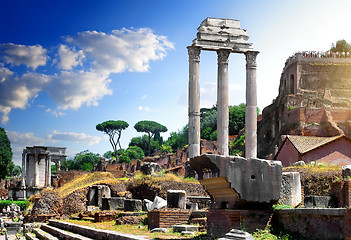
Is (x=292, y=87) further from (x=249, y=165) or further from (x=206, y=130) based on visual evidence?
(x=249, y=165)

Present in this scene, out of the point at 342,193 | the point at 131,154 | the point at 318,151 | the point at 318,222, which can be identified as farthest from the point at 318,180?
the point at 131,154

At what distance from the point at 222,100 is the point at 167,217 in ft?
57.2

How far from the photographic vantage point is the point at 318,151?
23.8 metres

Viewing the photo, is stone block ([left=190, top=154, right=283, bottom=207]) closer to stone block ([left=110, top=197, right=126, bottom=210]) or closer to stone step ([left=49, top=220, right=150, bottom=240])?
stone step ([left=49, top=220, right=150, bottom=240])

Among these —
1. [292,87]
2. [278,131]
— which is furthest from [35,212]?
[292,87]

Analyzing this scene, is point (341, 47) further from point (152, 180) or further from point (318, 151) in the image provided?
point (152, 180)

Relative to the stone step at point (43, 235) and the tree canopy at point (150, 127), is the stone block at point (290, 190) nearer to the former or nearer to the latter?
the stone step at point (43, 235)

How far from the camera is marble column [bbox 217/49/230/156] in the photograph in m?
27.8

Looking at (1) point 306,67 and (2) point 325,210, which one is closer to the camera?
(2) point 325,210

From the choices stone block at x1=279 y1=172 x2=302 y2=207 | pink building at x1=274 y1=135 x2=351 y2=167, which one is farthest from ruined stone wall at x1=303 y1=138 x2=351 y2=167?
stone block at x1=279 y1=172 x2=302 y2=207

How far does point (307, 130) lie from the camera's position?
3956 centimetres

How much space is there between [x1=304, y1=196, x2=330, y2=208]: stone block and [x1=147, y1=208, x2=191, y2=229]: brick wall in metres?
3.25

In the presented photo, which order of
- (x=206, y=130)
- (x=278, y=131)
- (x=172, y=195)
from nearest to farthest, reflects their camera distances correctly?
(x=172, y=195) < (x=278, y=131) < (x=206, y=130)

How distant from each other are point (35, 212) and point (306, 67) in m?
38.1
